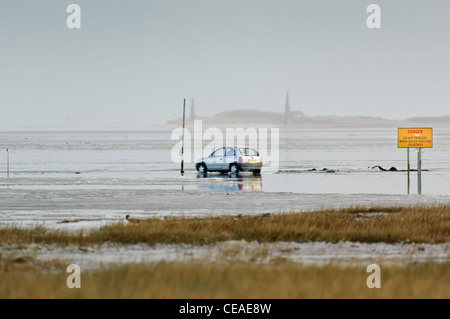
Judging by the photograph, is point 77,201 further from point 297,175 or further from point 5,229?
point 297,175

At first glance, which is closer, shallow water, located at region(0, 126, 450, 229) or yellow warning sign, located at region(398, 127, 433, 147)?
shallow water, located at region(0, 126, 450, 229)

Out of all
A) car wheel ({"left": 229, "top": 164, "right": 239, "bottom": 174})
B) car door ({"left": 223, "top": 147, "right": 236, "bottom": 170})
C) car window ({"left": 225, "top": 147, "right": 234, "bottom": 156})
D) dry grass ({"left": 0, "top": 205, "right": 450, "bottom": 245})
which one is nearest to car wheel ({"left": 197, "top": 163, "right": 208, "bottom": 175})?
car door ({"left": 223, "top": 147, "right": 236, "bottom": 170})

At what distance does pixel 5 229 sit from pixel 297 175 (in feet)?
96.6

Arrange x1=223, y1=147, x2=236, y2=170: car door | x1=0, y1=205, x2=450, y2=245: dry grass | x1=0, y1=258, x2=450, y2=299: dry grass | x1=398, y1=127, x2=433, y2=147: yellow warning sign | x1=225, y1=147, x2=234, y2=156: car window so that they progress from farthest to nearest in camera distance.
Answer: x1=225, y1=147, x2=234, y2=156: car window, x1=223, y1=147, x2=236, y2=170: car door, x1=398, y1=127, x2=433, y2=147: yellow warning sign, x1=0, y1=205, x2=450, y2=245: dry grass, x1=0, y1=258, x2=450, y2=299: dry grass

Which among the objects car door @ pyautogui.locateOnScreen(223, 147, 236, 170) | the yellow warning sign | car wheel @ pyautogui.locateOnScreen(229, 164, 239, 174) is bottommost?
car wheel @ pyautogui.locateOnScreen(229, 164, 239, 174)

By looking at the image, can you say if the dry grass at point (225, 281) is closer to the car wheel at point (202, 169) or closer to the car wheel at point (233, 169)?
the car wheel at point (233, 169)

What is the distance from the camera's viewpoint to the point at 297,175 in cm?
4734

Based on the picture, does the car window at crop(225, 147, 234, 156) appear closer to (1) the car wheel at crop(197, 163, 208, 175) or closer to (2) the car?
(2) the car

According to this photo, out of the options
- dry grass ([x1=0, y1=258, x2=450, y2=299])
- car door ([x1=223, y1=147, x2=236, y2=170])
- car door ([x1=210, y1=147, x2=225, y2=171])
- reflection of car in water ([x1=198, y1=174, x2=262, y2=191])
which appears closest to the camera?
dry grass ([x1=0, y1=258, x2=450, y2=299])

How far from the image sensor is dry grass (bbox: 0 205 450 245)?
18062mm

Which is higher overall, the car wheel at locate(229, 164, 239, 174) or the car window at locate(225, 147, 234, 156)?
the car window at locate(225, 147, 234, 156)

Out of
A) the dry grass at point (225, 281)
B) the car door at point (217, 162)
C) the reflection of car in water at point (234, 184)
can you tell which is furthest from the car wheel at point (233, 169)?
the dry grass at point (225, 281)

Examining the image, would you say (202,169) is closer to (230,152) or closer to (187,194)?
(230,152)

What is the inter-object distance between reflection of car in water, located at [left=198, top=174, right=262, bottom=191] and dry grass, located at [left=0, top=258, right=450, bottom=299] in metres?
22.5
